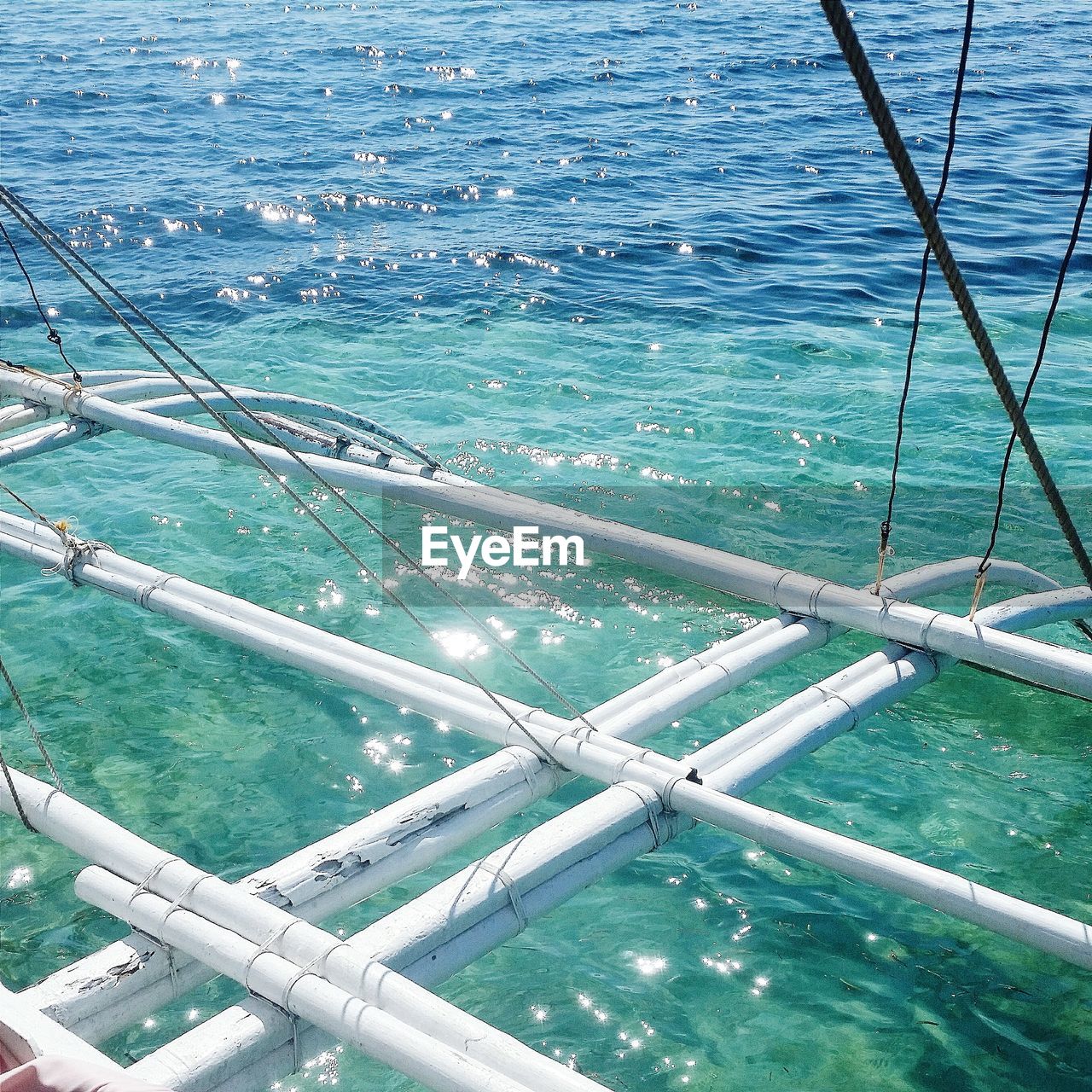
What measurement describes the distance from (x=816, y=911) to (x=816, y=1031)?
660 millimetres

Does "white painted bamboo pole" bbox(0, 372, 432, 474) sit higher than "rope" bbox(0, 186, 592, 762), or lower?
lower

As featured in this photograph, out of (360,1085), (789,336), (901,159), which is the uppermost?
(901,159)

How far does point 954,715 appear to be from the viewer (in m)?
6.44

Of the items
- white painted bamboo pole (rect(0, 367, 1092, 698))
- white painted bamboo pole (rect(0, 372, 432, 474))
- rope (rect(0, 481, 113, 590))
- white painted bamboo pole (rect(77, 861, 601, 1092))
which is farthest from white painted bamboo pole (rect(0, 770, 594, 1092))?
white painted bamboo pole (rect(0, 372, 432, 474))

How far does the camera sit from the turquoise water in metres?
4.81

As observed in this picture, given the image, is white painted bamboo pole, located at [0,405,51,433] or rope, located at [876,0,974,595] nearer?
rope, located at [876,0,974,595]

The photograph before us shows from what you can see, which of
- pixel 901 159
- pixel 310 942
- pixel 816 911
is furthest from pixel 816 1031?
pixel 901 159

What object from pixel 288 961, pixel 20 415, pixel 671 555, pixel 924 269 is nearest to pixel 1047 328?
pixel 924 269

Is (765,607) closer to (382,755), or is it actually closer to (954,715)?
(954,715)

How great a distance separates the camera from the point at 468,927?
366 centimetres

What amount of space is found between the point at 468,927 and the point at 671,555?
8.62ft

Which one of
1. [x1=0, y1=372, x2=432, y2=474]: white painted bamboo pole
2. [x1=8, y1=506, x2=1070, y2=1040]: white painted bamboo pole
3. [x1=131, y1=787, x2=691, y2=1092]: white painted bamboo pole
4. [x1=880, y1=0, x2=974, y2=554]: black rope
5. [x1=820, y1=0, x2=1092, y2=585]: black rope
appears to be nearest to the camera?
[x1=820, y1=0, x2=1092, y2=585]: black rope

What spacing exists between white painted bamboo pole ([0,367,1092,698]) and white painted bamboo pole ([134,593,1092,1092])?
134 centimetres

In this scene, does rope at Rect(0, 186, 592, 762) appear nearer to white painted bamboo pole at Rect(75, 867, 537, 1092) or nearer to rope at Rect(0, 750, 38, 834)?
white painted bamboo pole at Rect(75, 867, 537, 1092)
